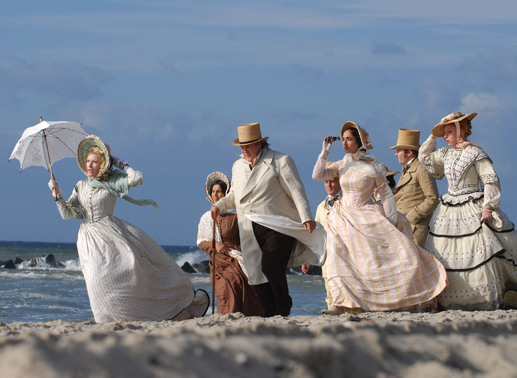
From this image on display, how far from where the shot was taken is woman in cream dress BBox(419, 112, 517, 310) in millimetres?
6461

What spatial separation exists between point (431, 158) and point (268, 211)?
7.15 feet

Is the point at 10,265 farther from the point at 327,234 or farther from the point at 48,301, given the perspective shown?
the point at 327,234

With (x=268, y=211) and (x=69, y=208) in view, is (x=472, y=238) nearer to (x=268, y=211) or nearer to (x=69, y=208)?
(x=268, y=211)

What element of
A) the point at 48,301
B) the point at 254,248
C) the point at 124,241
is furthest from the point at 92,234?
the point at 48,301

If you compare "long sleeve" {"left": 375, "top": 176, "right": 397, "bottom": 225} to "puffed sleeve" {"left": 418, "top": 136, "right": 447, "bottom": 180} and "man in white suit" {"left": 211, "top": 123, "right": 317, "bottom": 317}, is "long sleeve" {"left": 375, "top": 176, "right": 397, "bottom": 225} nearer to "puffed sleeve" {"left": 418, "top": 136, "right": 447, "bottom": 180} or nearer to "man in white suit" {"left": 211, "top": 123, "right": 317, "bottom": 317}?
"man in white suit" {"left": 211, "top": 123, "right": 317, "bottom": 317}

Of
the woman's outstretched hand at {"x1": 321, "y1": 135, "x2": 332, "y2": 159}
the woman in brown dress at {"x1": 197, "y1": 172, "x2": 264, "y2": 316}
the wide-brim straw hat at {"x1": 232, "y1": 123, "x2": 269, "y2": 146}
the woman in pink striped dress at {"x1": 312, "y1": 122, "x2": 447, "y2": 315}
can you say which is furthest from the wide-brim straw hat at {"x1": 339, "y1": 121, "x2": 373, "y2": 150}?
the woman in brown dress at {"x1": 197, "y1": 172, "x2": 264, "y2": 316}

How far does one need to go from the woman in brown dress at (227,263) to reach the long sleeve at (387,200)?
1644 millimetres

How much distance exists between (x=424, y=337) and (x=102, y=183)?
168 inches

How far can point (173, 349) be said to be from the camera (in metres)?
2.65

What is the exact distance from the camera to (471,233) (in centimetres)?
653

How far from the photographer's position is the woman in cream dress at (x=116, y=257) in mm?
6234

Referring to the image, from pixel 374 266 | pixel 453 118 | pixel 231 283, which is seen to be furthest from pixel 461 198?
pixel 231 283

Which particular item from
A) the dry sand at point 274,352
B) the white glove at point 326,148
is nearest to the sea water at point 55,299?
the white glove at point 326,148

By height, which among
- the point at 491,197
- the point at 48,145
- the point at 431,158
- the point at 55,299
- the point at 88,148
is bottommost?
the point at 55,299
